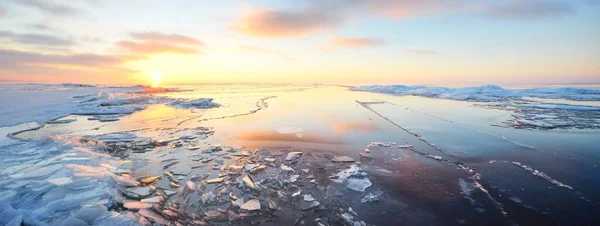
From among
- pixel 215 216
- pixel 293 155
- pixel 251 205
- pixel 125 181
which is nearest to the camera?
pixel 215 216

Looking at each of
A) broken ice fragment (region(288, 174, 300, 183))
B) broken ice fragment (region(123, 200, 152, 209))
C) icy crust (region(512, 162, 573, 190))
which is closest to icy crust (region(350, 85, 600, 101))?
icy crust (region(512, 162, 573, 190))

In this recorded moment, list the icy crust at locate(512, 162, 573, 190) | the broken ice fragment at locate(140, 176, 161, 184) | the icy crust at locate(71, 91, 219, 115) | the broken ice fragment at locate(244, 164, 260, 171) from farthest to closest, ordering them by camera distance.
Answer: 1. the icy crust at locate(71, 91, 219, 115)
2. the broken ice fragment at locate(244, 164, 260, 171)
3. the broken ice fragment at locate(140, 176, 161, 184)
4. the icy crust at locate(512, 162, 573, 190)

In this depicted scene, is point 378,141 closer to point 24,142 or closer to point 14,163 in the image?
point 14,163

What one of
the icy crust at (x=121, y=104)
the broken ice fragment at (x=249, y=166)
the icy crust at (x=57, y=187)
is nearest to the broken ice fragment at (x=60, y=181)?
the icy crust at (x=57, y=187)

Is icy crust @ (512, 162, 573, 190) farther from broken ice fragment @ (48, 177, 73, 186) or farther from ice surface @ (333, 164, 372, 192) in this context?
broken ice fragment @ (48, 177, 73, 186)

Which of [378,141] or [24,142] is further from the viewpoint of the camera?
[378,141]

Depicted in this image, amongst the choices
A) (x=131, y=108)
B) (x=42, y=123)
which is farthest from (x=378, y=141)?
(x=131, y=108)

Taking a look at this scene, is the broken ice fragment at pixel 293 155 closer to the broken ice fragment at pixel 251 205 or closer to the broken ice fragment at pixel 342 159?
the broken ice fragment at pixel 342 159

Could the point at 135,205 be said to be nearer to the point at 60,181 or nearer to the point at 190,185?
the point at 190,185

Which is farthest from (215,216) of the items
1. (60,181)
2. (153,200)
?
(60,181)
